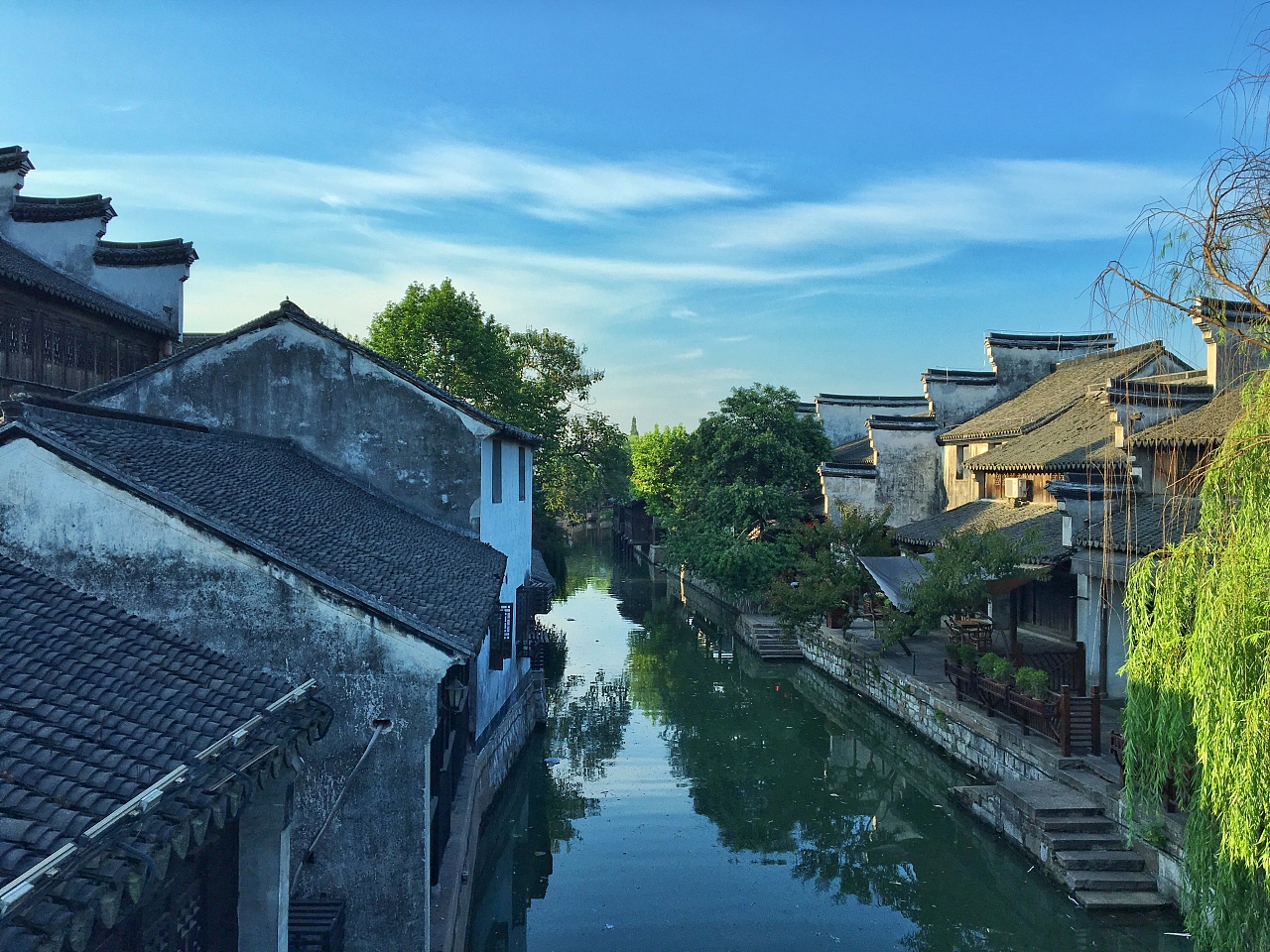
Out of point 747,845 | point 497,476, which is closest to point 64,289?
point 497,476

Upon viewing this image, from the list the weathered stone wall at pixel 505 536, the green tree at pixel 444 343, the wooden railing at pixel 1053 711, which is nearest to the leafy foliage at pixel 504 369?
the green tree at pixel 444 343

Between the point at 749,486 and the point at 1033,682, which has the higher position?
the point at 749,486

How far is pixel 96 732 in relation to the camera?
5301 millimetres

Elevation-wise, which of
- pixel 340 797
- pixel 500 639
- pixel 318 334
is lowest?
pixel 340 797

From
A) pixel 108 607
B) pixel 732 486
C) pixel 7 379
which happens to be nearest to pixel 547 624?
pixel 732 486

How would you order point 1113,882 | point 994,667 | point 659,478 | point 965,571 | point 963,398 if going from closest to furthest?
point 1113,882 < point 994,667 < point 965,571 < point 963,398 < point 659,478

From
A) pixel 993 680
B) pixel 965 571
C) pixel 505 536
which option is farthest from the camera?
pixel 965 571

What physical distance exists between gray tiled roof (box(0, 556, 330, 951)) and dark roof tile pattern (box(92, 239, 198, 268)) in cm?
1824

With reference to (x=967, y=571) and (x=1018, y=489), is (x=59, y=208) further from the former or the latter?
(x=1018, y=489)

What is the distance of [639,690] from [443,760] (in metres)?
14.1

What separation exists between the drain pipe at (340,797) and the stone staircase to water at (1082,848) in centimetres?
915

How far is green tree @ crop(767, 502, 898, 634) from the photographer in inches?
977

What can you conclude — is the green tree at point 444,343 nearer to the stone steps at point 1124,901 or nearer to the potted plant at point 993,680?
the potted plant at point 993,680

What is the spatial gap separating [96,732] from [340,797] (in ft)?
10.3
